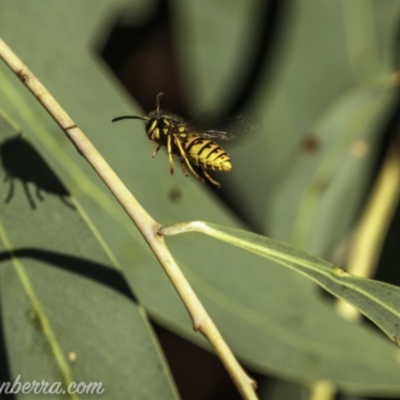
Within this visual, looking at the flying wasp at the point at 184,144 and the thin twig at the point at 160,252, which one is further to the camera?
the flying wasp at the point at 184,144

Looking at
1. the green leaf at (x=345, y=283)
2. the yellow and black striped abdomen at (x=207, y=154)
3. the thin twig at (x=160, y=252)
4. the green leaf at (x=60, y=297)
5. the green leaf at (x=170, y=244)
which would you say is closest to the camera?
the thin twig at (x=160, y=252)

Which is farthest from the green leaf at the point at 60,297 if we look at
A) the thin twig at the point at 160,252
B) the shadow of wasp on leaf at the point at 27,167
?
the thin twig at the point at 160,252

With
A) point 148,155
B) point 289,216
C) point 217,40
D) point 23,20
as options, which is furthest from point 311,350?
point 217,40

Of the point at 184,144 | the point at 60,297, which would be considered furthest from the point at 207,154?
the point at 60,297

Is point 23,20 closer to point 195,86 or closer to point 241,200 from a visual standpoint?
point 195,86

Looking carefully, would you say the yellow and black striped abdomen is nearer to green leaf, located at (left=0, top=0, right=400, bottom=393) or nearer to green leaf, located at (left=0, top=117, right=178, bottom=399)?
green leaf, located at (left=0, top=0, right=400, bottom=393)

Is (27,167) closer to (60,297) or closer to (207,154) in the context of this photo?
(60,297)

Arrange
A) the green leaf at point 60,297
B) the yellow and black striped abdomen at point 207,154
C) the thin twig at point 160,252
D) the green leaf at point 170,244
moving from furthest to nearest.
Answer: the green leaf at point 170,244
the yellow and black striped abdomen at point 207,154
the green leaf at point 60,297
the thin twig at point 160,252

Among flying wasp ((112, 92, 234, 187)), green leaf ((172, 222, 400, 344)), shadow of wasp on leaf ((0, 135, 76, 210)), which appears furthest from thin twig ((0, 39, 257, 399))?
flying wasp ((112, 92, 234, 187))

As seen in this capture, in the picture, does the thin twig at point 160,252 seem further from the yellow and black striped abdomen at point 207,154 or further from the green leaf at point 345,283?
the yellow and black striped abdomen at point 207,154
